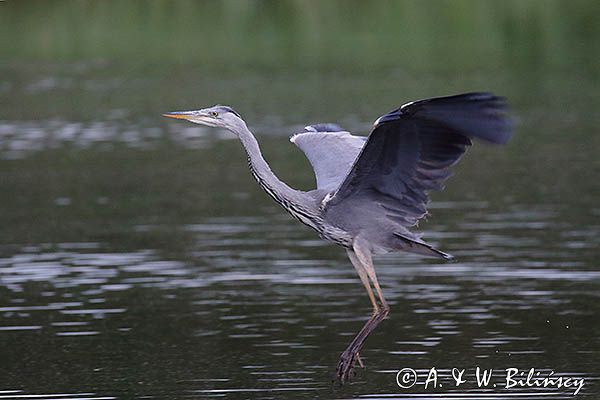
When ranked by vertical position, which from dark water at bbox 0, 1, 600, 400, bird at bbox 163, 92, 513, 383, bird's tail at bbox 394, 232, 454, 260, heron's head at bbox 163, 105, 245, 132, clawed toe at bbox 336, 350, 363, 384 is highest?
heron's head at bbox 163, 105, 245, 132

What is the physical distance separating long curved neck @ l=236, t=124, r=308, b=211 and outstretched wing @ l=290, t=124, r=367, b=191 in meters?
0.52

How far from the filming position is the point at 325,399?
342 inches

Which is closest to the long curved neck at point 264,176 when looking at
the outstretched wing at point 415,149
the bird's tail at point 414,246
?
the outstretched wing at point 415,149

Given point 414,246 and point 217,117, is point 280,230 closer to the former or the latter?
point 414,246

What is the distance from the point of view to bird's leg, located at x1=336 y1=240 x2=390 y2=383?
29.6 ft

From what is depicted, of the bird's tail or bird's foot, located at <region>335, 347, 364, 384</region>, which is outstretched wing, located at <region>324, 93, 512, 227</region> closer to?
the bird's tail

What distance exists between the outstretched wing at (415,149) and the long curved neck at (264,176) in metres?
0.22

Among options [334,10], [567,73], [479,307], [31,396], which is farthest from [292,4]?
[31,396]

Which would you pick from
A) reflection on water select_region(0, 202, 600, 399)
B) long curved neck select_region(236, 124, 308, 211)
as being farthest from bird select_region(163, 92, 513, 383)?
reflection on water select_region(0, 202, 600, 399)

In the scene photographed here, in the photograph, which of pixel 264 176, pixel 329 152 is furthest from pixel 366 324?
pixel 329 152

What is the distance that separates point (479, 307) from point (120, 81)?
21187mm

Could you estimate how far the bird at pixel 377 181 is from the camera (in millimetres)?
8703

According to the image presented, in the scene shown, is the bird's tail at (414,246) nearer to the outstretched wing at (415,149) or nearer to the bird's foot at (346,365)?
the outstretched wing at (415,149)

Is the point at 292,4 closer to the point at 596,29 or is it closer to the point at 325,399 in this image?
the point at 596,29
